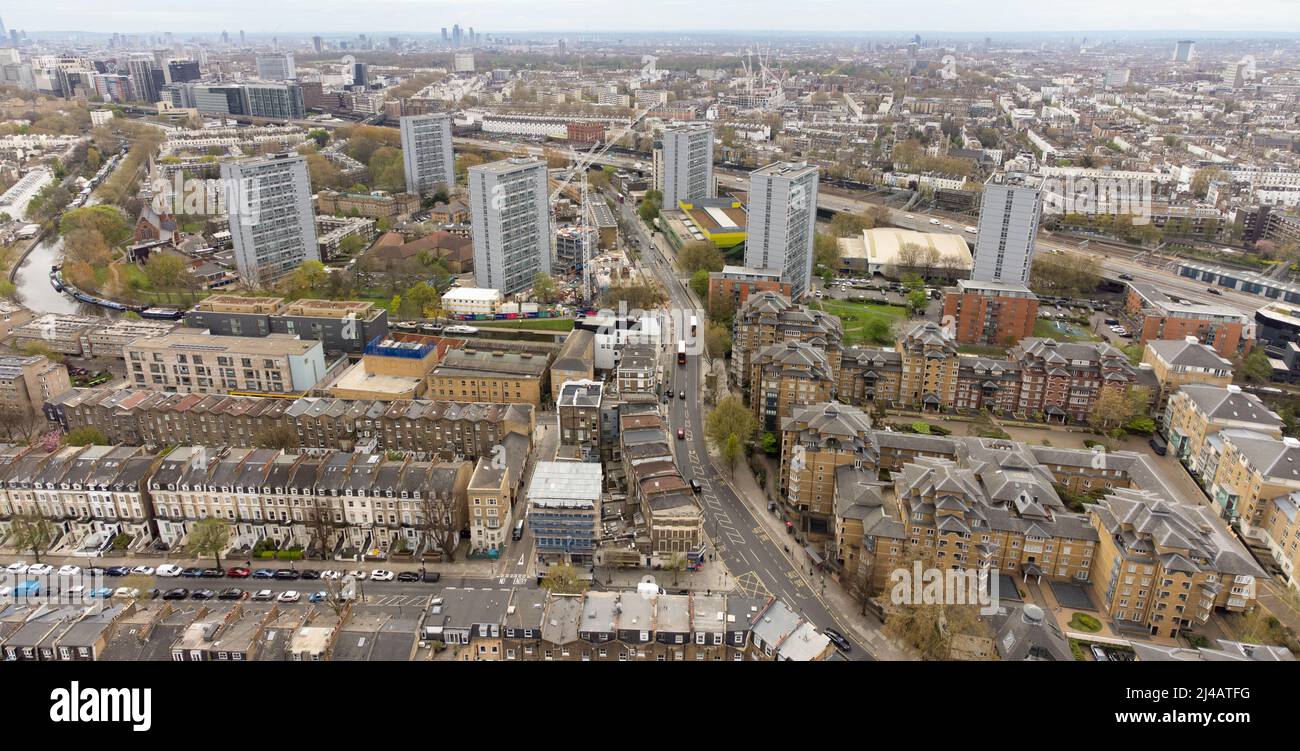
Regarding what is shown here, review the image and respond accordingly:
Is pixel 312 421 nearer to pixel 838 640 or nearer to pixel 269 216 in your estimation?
pixel 838 640

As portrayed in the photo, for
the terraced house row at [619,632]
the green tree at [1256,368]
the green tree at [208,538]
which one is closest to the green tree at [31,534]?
the green tree at [208,538]

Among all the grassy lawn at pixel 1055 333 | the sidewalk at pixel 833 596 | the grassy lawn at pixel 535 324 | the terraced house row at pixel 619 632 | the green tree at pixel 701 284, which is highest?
the green tree at pixel 701 284

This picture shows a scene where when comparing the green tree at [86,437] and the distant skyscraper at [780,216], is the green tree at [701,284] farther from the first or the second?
the green tree at [86,437]

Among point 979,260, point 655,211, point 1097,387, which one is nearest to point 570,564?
point 1097,387

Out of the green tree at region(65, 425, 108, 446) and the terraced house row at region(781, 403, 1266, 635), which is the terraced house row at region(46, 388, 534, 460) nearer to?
the green tree at region(65, 425, 108, 446)

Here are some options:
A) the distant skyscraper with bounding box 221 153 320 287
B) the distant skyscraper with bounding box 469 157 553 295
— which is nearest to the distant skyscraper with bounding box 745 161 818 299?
the distant skyscraper with bounding box 469 157 553 295

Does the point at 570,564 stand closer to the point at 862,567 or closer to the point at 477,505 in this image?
the point at 477,505

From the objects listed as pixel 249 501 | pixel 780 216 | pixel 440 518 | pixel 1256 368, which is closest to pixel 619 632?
pixel 440 518
